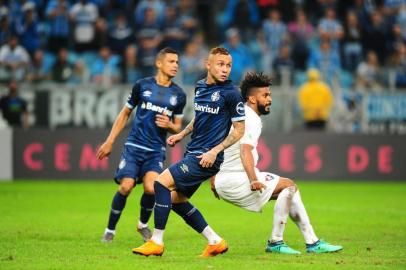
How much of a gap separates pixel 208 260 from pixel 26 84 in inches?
496

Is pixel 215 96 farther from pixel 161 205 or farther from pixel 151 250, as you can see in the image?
pixel 151 250

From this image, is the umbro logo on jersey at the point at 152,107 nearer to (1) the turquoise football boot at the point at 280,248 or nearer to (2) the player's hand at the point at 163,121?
(2) the player's hand at the point at 163,121

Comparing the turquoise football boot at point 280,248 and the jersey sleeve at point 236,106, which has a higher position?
the jersey sleeve at point 236,106

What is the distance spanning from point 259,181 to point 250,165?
0.22 meters

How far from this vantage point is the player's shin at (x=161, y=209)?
9.24 meters

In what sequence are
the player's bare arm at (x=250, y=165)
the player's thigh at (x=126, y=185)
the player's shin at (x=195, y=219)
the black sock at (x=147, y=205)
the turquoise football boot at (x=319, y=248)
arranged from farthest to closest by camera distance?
1. the black sock at (x=147, y=205)
2. the player's thigh at (x=126, y=185)
3. the turquoise football boot at (x=319, y=248)
4. the player's shin at (x=195, y=219)
5. the player's bare arm at (x=250, y=165)

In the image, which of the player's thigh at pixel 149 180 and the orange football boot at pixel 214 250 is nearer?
the orange football boot at pixel 214 250

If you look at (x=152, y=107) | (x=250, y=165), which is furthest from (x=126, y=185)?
(x=250, y=165)

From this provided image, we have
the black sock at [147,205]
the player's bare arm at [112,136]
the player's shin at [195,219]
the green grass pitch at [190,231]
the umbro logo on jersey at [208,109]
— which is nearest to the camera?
the green grass pitch at [190,231]

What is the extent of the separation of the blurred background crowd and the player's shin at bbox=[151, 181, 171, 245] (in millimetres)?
11773

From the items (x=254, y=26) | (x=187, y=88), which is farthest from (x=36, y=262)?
(x=254, y=26)

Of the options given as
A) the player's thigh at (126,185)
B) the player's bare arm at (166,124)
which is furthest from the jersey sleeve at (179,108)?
the player's thigh at (126,185)

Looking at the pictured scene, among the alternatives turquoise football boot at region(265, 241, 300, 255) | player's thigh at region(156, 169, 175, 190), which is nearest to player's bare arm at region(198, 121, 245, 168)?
player's thigh at region(156, 169, 175, 190)

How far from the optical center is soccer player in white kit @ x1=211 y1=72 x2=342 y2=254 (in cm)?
956
